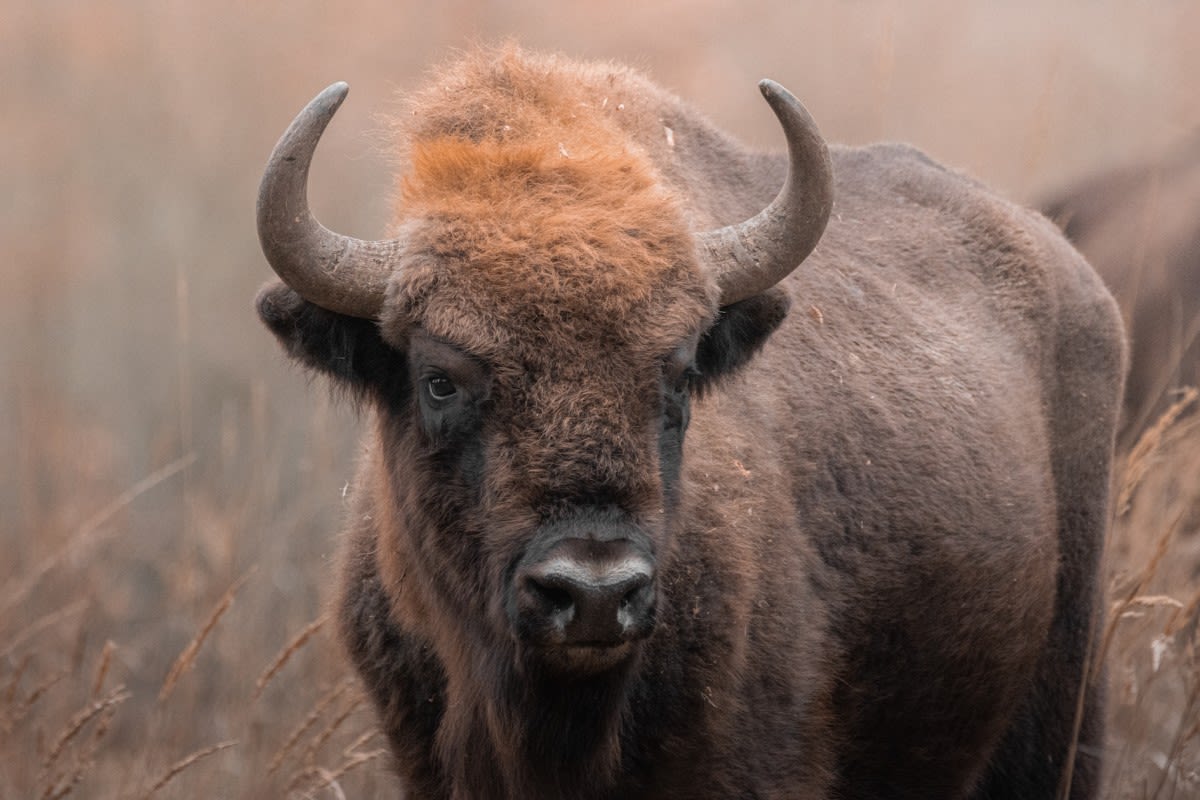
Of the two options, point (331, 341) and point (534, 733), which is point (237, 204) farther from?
point (534, 733)

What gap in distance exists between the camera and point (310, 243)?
3.55 metres

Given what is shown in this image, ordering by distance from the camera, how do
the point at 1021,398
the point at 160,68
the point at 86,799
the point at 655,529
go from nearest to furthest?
the point at 655,529
the point at 1021,398
the point at 86,799
the point at 160,68

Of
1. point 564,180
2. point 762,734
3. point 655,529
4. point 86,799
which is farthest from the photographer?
point 86,799

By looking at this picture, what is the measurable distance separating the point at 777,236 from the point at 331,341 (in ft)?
4.26

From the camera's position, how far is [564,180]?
147 inches

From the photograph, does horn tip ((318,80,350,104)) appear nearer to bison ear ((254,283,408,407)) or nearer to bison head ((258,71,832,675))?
bison head ((258,71,832,675))

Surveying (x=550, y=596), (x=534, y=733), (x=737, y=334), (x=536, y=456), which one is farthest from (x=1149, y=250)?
(x=550, y=596)

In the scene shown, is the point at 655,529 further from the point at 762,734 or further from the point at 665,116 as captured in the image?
the point at 665,116

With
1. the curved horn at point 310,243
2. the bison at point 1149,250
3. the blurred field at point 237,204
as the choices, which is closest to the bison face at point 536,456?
the curved horn at point 310,243

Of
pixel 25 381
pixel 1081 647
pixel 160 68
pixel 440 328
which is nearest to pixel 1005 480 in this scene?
pixel 1081 647

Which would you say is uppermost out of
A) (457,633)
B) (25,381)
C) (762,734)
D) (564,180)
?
(564,180)

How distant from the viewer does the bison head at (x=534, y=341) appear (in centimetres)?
326

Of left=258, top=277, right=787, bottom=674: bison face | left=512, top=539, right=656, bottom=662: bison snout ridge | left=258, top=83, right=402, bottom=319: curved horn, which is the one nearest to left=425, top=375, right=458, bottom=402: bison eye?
left=258, top=277, right=787, bottom=674: bison face

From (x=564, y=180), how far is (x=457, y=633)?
1333 mm
